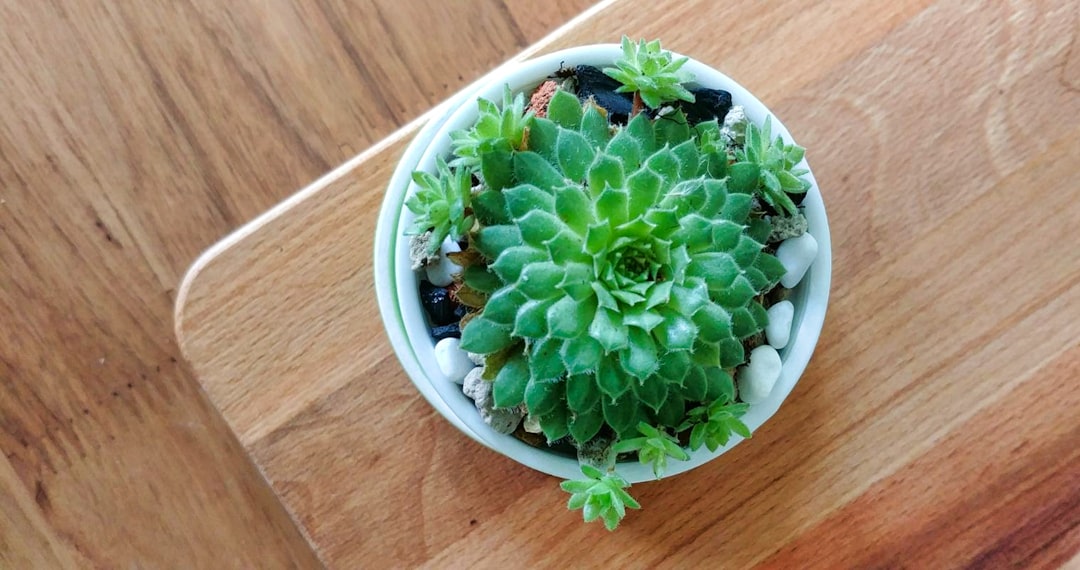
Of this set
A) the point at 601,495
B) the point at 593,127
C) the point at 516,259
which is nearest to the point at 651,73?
the point at 593,127

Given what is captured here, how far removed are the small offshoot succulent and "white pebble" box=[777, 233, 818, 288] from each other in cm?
2

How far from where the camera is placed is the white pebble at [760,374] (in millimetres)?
541

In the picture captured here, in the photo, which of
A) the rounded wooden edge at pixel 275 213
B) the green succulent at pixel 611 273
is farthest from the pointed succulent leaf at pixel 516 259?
the rounded wooden edge at pixel 275 213

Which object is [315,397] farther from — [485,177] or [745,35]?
[745,35]

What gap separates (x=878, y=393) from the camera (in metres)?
0.71

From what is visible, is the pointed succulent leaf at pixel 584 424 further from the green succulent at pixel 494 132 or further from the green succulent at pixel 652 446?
the green succulent at pixel 494 132

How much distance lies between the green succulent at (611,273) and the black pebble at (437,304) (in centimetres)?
7

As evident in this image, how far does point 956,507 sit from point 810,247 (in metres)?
0.33

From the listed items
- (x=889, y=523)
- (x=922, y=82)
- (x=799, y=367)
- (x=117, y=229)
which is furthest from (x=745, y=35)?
(x=117, y=229)

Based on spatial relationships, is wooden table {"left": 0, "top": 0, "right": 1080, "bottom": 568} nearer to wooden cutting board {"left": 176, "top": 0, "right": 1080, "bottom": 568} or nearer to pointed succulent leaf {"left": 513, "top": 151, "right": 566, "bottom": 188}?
wooden cutting board {"left": 176, "top": 0, "right": 1080, "bottom": 568}

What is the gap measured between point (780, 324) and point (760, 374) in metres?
0.04

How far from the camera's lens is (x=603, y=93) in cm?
57

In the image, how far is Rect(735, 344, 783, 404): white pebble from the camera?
54 cm

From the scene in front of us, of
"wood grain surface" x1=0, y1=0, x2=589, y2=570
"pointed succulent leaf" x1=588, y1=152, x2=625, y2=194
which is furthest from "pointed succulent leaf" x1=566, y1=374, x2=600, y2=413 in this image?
"wood grain surface" x1=0, y1=0, x2=589, y2=570
